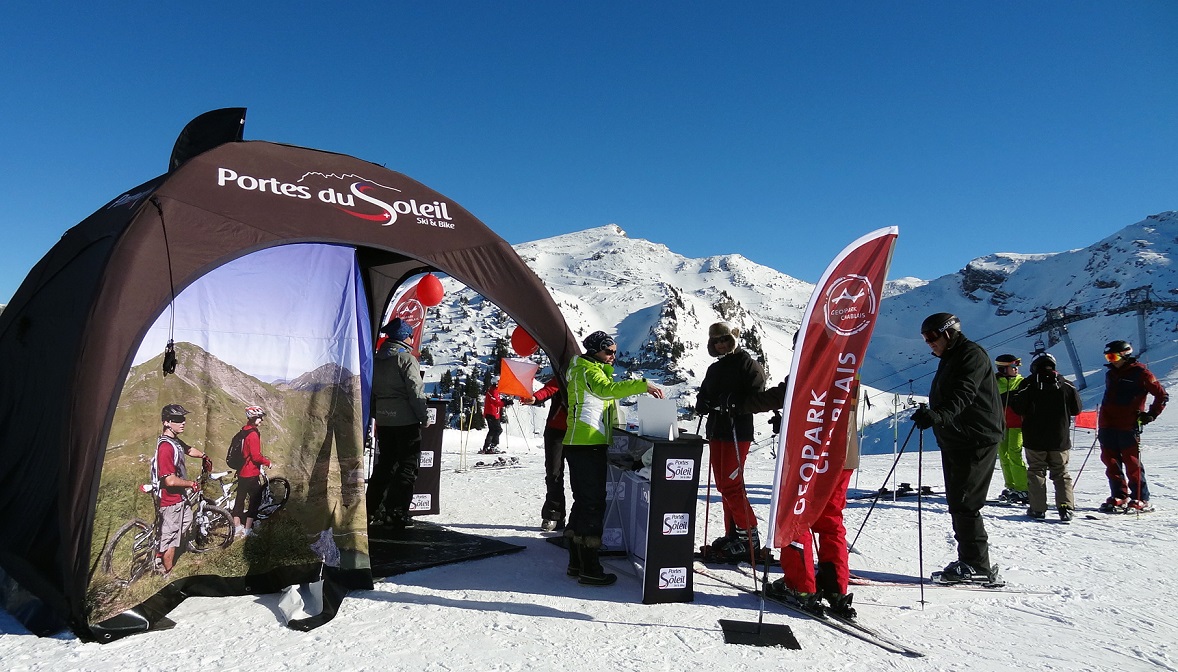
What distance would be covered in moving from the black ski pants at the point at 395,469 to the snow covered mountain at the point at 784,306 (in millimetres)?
57727

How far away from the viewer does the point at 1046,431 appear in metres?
6.66

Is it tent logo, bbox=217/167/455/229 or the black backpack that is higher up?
tent logo, bbox=217/167/455/229

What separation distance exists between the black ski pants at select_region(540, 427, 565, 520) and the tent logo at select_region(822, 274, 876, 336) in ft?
9.42

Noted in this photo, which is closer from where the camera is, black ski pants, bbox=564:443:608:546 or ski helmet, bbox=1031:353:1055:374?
black ski pants, bbox=564:443:608:546

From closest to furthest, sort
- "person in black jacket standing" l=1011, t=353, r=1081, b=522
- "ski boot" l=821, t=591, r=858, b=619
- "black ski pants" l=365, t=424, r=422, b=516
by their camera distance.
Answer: "ski boot" l=821, t=591, r=858, b=619 → "black ski pants" l=365, t=424, r=422, b=516 → "person in black jacket standing" l=1011, t=353, r=1081, b=522

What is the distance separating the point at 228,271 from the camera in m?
4.03

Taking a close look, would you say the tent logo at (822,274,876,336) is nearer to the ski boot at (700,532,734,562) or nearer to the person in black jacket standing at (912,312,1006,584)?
the person in black jacket standing at (912,312,1006,584)

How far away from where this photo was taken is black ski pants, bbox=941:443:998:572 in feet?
14.1

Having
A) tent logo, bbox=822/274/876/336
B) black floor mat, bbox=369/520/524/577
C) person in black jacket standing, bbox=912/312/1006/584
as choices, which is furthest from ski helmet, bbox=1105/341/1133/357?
black floor mat, bbox=369/520/524/577

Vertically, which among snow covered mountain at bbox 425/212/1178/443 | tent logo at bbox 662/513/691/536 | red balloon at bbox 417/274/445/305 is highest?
snow covered mountain at bbox 425/212/1178/443

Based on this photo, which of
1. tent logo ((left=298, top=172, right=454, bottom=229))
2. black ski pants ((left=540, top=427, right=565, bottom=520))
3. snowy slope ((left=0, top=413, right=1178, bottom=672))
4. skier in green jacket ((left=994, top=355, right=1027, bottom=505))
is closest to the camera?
snowy slope ((left=0, top=413, right=1178, bottom=672))

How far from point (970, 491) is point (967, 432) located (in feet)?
1.28

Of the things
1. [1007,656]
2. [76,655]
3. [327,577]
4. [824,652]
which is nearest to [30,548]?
[76,655]

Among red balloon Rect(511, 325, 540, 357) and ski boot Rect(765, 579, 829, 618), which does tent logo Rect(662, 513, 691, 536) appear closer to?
ski boot Rect(765, 579, 829, 618)
